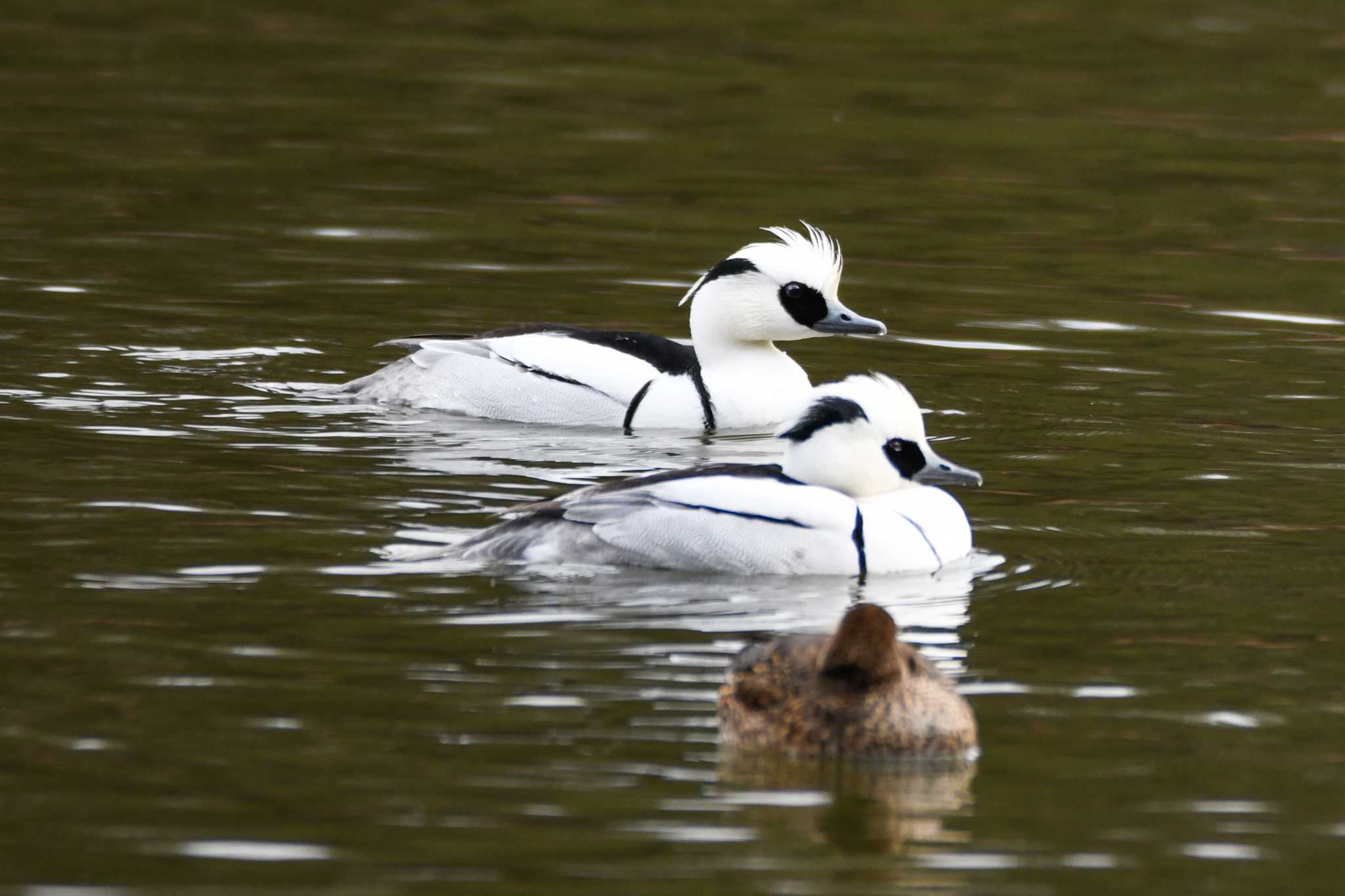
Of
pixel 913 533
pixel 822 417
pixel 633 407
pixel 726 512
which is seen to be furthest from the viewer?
pixel 633 407

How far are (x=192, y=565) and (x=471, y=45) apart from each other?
47.1 feet

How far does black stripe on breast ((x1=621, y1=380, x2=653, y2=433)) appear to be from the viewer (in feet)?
37.4

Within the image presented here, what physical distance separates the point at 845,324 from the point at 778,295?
365 millimetres

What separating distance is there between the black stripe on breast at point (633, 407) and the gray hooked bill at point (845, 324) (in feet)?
3.13

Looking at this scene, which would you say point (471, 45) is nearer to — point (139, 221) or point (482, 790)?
point (139, 221)

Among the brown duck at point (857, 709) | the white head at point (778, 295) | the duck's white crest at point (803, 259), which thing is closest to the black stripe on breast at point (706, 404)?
the white head at point (778, 295)

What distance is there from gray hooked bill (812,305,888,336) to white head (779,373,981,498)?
2811 millimetres

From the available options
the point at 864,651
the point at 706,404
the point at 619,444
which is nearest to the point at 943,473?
the point at 864,651

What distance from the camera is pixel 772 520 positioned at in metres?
8.40

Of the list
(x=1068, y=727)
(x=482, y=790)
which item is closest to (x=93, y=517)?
(x=482, y=790)

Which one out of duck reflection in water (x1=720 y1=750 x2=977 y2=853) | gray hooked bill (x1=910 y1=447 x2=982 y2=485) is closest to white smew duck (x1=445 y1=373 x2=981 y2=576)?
gray hooked bill (x1=910 y1=447 x2=982 y2=485)

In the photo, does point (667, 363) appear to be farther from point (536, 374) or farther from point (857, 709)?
point (857, 709)

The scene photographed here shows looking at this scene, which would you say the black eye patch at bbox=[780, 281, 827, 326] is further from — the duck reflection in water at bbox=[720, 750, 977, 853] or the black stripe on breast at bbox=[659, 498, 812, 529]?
the duck reflection in water at bbox=[720, 750, 977, 853]

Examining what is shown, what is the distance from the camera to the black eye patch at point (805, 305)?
1170 cm
